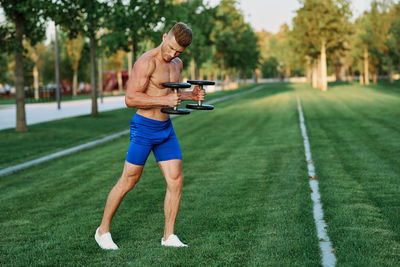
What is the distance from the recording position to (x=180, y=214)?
6.37 meters

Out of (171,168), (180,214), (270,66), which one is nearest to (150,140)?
(171,168)

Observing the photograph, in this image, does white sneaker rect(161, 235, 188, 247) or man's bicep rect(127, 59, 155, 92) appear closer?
man's bicep rect(127, 59, 155, 92)

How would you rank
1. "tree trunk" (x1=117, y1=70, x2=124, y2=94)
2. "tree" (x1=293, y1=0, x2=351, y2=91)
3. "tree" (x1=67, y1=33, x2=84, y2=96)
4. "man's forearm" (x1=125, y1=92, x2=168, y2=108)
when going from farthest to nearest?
"tree trunk" (x1=117, y1=70, x2=124, y2=94) → "tree" (x1=67, y1=33, x2=84, y2=96) → "tree" (x1=293, y1=0, x2=351, y2=91) → "man's forearm" (x1=125, y1=92, x2=168, y2=108)

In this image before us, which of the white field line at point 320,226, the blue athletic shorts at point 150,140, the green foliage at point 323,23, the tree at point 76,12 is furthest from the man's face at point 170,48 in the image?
the green foliage at point 323,23

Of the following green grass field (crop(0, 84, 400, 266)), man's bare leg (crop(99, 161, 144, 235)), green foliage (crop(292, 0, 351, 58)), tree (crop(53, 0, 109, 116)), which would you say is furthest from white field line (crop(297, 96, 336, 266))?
green foliage (crop(292, 0, 351, 58))

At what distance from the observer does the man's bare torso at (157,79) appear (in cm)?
474

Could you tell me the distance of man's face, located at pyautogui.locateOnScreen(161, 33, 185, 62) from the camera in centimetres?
462

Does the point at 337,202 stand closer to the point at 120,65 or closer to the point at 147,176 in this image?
the point at 147,176

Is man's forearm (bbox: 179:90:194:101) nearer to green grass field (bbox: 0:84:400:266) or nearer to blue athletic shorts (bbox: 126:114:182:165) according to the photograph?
blue athletic shorts (bbox: 126:114:182:165)

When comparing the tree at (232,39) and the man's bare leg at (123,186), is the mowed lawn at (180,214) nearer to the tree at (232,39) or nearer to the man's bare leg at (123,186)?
the man's bare leg at (123,186)

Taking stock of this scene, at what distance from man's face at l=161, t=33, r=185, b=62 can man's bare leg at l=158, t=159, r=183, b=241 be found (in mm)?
977

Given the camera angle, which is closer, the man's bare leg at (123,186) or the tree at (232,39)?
the man's bare leg at (123,186)

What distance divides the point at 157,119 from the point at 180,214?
6.34 feet

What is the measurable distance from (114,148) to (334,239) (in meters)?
9.32
